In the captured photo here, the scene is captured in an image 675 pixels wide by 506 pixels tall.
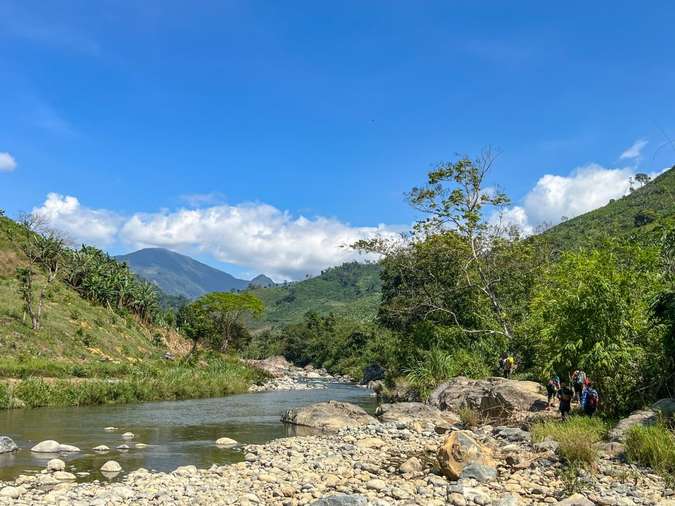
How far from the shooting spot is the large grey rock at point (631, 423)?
14702 millimetres

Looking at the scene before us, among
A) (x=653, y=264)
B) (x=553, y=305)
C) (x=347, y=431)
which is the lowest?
(x=347, y=431)

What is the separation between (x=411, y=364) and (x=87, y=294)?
4885cm

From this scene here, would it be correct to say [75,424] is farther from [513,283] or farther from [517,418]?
[513,283]

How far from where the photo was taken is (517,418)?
2138 cm

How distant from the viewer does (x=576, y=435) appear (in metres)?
14.2

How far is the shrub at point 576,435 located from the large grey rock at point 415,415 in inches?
219

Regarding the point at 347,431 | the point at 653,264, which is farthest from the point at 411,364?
the point at 653,264

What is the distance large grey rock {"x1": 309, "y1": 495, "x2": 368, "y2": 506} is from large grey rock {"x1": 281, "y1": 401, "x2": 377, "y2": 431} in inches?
520

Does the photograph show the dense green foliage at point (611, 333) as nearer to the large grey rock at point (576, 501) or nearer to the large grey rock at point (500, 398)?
the large grey rock at point (500, 398)

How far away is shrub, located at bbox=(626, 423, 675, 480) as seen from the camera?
40.7 feet

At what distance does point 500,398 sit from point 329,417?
734 cm

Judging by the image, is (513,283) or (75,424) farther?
(513,283)

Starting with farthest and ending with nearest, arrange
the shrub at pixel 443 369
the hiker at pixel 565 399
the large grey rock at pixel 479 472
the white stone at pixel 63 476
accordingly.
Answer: the shrub at pixel 443 369 < the hiker at pixel 565 399 < the white stone at pixel 63 476 < the large grey rock at pixel 479 472

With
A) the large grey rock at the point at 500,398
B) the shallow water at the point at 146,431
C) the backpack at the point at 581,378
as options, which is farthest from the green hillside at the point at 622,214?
the backpack at the point at 581,378
